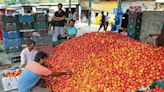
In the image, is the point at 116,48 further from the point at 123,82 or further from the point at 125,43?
the point at 123,82

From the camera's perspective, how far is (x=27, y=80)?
16.2 feet

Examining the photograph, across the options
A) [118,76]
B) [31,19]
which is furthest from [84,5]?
[118,76]

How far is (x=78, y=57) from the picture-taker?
6090 millimetres

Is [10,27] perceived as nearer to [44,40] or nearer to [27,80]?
[44,40]

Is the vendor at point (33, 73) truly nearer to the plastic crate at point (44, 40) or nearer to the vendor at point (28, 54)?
the vendor at point (28, 54)

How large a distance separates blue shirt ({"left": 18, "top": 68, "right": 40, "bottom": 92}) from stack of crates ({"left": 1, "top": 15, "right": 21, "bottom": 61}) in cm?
443

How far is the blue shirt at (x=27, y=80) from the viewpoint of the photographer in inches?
192

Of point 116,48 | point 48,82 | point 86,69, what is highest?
point 116,48

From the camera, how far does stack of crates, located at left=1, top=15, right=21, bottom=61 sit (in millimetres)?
9258

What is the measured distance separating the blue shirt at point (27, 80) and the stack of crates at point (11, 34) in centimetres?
443

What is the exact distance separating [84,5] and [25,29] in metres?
23.6

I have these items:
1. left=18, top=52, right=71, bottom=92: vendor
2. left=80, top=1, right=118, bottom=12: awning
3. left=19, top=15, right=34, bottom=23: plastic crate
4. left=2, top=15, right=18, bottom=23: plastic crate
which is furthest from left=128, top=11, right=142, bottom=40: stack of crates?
left=80, top=1, right=118, bottom=12: awning

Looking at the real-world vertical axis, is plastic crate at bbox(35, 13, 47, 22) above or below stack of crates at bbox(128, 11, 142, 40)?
above

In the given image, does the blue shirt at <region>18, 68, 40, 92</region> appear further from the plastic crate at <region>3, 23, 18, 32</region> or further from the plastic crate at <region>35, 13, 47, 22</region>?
the plastic crate at <region>35, 13, 47, 22</region>
